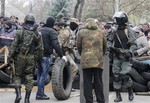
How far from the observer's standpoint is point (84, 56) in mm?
8305

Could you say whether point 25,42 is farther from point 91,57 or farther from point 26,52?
point 91,57

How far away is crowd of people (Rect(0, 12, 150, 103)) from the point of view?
829 centimetres

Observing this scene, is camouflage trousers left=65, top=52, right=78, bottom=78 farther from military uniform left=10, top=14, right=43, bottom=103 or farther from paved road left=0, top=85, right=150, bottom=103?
military uniform left=10, top=14, right=43, bottom=103

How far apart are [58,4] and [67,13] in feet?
3.83

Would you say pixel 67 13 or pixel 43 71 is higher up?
pixel 67 13

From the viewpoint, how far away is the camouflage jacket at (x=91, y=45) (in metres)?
8.22

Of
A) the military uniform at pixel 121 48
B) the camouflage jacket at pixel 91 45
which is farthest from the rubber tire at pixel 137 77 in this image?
the camouflage jacket at pixel 91 45

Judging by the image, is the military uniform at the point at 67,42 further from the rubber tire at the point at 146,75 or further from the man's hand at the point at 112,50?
the rubber tire at the point at 146,75

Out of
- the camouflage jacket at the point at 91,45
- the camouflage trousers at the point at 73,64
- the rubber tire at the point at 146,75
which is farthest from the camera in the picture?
the rubber tire at the point at 146,75

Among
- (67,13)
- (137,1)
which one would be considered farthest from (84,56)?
(137,1)

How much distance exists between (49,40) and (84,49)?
2.03 metres

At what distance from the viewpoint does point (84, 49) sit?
8336mm

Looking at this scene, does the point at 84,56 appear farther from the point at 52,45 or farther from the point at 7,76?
the point at 7,76

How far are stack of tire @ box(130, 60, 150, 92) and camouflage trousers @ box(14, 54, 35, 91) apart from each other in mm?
3349
